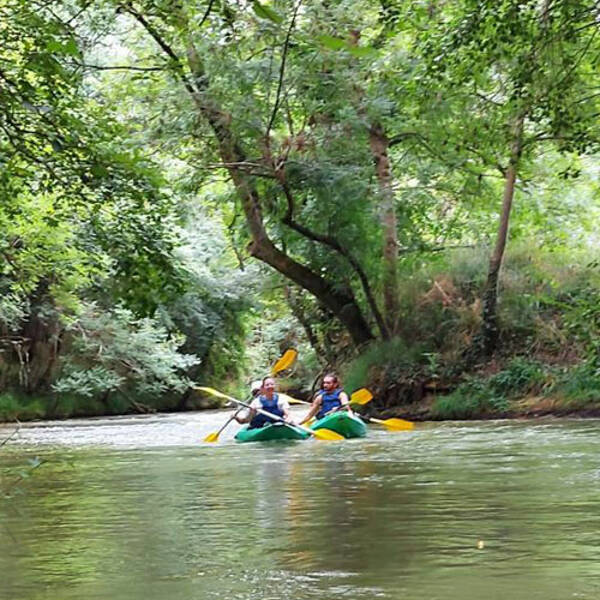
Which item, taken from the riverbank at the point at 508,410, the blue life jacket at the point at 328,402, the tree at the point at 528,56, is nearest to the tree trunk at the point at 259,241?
the riverbank at the point at 508,410

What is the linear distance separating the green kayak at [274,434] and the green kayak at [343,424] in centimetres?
31

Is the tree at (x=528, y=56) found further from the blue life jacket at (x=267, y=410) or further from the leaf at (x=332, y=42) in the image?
the leaf at (x=332, y=42)

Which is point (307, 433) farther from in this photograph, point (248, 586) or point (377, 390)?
point (248, 586)

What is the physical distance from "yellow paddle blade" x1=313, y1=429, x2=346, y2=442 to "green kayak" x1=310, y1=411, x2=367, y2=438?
10cm

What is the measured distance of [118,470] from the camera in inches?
437

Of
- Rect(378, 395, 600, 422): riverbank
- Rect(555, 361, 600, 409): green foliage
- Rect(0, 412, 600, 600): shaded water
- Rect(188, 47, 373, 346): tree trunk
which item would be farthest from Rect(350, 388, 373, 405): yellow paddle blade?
Rect(0, 412, 600, 600): shaded water

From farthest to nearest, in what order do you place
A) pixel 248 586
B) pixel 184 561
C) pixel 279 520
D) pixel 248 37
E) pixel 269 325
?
1. pixel 269 325
2. pixel 248 37
3. pixel 279 520
4. pixel 184 561
5. pixel 248 586

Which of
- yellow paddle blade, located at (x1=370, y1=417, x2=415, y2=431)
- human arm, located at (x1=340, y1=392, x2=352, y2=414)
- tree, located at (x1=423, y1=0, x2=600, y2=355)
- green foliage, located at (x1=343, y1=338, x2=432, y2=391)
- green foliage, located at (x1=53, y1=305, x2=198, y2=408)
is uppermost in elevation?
tree, located at (x1=423, y1=0, x2=600, y2=355)

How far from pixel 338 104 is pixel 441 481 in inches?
369

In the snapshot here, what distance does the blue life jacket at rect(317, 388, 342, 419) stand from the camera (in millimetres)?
16328

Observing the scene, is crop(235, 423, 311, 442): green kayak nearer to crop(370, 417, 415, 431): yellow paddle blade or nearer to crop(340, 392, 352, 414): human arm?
crop(340, 392, 352, 414): human arm

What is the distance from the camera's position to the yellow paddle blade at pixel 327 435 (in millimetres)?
14477

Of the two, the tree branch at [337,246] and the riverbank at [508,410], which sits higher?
the tree branch at [337,246]

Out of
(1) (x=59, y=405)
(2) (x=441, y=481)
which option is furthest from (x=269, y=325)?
(2) (x=441, y=481)
